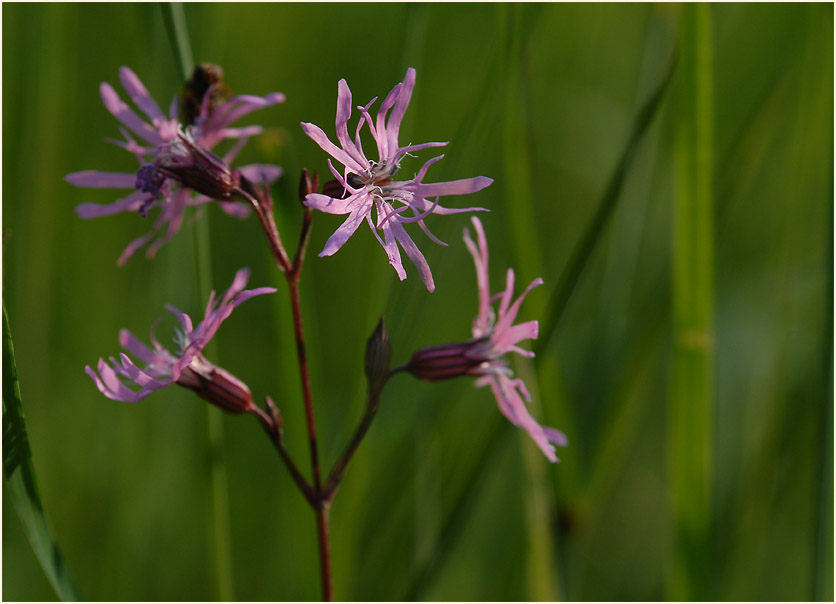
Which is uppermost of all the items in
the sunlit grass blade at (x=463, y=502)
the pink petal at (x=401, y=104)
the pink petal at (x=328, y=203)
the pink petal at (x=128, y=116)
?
the pink petal at (x=128, y=116)

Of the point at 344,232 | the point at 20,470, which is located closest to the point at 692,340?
the point at 344,232

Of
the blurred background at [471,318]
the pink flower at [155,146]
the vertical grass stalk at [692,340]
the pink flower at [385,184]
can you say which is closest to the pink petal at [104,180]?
the pink flower at [155,146]

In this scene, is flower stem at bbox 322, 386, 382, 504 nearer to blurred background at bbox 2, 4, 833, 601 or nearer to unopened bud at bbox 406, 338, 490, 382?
unopened bud at bbox 406, 338, 490, 382

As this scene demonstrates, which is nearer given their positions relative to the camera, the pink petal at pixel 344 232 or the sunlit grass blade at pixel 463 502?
the pink petal at pixel 344 232

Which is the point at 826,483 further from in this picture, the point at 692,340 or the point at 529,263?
the point at 529,263

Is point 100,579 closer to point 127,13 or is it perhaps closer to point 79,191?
point 79,191

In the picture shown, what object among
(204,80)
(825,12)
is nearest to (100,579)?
(204,80)

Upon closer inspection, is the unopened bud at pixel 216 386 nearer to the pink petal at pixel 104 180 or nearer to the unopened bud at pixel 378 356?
the unopened bud at pixel 378 356

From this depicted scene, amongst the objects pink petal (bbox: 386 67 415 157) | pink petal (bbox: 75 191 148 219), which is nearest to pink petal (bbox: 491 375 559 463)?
pink petal (bbox: 386 67 415 157)
